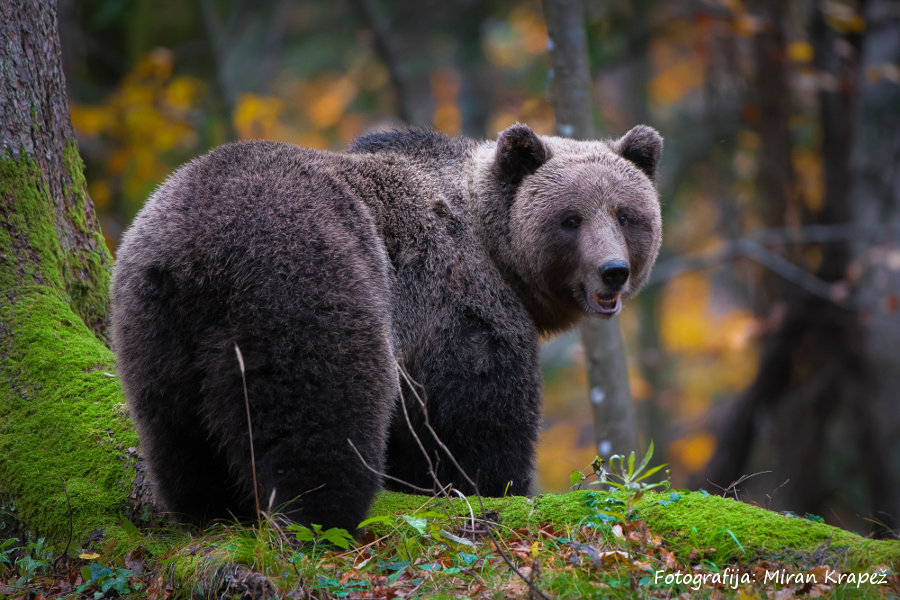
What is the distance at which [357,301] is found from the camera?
4879 mm

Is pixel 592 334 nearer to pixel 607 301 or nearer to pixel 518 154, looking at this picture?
pixel 607 301

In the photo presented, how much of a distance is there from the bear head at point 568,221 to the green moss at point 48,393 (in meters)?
3.06

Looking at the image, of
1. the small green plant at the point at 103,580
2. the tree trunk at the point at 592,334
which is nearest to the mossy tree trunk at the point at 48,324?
the small green plant at the point at 103,580

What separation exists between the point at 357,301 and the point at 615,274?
2.03 meters

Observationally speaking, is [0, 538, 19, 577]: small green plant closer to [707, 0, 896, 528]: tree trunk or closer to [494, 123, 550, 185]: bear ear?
[494, 123, 550, 185]: bear ear

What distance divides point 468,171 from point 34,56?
3.32 metres

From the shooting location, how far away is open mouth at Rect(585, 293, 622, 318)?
6055 millimetres

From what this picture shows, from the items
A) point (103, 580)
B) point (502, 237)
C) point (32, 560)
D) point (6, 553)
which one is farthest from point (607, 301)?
point (6, 553)

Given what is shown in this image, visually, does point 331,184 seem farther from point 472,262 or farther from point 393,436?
point 393,436

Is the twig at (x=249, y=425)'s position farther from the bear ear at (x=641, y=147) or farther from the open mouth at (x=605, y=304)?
the bear ear at (x=641, y=147)

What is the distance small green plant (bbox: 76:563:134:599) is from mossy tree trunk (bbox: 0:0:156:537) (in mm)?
647

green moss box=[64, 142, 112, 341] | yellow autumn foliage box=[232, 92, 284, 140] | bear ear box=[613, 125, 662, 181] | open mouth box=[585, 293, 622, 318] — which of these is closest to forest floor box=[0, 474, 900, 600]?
open mouth box=[585, 293, 622, 318]

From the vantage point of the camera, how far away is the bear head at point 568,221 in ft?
19.9

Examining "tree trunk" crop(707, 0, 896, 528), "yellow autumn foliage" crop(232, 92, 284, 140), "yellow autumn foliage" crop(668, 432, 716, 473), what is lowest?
"yellow autumn foliage" crop(668, 432, 716, 473)
